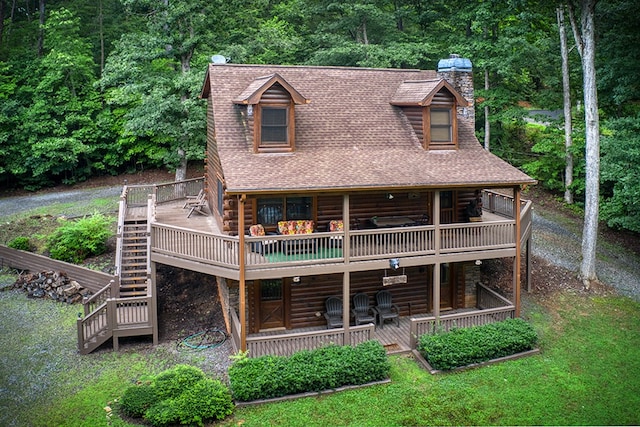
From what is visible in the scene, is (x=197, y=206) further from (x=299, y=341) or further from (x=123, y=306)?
(x=299, y=341)

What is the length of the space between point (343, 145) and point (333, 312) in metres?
5.42

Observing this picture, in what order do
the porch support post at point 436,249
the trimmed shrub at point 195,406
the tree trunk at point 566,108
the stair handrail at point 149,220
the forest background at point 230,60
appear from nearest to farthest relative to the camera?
the trimmed shrub at point 195,406
the porch support post at point 436,249
the stair handrail at point 149,220
the forest background at point 230,60
the tree trunk at point 566,108

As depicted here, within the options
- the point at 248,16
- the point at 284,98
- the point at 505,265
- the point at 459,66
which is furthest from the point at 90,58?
the point at 505,265

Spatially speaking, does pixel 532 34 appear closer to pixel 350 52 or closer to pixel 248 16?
pixel 350 52

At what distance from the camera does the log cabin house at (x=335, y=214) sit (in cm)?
1540

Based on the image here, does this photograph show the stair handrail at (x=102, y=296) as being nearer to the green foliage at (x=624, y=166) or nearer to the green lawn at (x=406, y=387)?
the green lawn at (x=406, y=387)

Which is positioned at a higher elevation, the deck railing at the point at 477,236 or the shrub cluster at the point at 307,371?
the deck railing at the point at 477,236

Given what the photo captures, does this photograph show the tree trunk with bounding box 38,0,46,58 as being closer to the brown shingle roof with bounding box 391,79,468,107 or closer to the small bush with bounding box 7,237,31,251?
the small bush with bounding box 7,237,31,251

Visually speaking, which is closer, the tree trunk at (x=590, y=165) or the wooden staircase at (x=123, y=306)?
the wooden staircase at (x=123, y=306)

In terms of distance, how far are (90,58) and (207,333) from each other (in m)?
22.9

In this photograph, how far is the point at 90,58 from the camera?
1288 inches

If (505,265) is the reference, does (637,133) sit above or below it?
above

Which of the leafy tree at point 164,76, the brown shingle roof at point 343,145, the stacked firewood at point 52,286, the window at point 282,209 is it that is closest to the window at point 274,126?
the brown shingle roof at point 343,145

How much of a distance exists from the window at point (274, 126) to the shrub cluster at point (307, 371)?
21.6 ft
